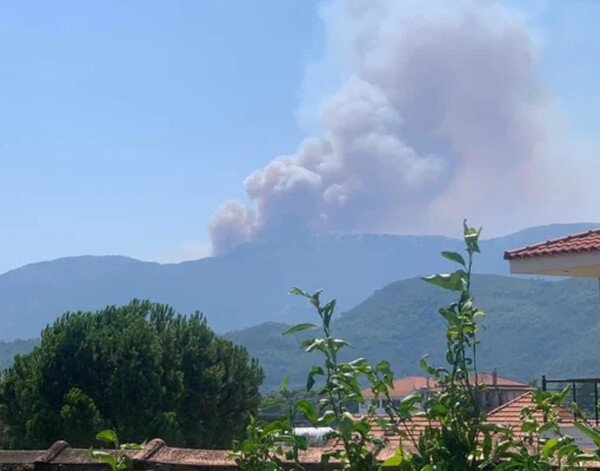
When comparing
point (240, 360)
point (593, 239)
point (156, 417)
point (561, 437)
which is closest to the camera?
point (561, 437)

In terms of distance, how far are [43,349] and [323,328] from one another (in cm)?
3805

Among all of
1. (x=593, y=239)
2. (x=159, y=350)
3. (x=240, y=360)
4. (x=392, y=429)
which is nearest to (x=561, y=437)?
(x=392, y=429)

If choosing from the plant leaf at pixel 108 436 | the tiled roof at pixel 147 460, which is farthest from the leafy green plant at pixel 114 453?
the tiled roof at pixel 147 460

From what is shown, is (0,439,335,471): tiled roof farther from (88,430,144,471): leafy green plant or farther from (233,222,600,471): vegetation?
(233,222,600,471): vegetation

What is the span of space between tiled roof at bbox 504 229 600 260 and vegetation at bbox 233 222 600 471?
1318 cm

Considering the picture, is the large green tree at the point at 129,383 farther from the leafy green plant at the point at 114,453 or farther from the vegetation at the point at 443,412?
the vegetation at the point at 443,412

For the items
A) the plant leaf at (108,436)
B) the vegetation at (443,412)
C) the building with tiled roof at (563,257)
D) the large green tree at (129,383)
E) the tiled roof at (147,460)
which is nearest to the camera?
the vegetation at (443,412)

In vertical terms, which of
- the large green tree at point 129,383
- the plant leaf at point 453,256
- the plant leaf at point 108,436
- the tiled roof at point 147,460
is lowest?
the tiled roof at point 147,460

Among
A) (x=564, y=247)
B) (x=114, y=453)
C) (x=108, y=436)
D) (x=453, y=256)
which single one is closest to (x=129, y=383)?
(x=564, y=247)

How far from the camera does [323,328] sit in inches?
110

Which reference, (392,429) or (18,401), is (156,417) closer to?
(18,401)

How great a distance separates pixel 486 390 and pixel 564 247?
13727 mm

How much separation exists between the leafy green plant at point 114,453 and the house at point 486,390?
67cm

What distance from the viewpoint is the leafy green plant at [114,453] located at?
297cm
